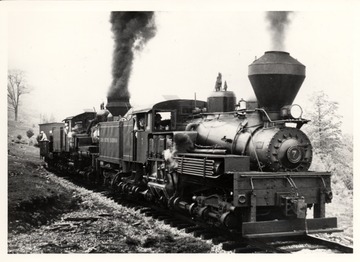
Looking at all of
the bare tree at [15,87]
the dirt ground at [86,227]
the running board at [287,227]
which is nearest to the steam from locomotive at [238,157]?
the running board at [287,227]

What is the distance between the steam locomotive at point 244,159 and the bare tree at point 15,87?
3.44 meters

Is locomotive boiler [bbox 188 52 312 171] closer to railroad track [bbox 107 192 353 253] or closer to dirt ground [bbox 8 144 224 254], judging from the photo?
railroad track [bbox 107 192 353 253]

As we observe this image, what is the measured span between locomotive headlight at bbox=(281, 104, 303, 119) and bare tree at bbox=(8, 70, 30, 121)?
20.2 ft

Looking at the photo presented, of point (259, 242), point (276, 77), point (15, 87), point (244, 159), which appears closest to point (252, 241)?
point (259, 242)

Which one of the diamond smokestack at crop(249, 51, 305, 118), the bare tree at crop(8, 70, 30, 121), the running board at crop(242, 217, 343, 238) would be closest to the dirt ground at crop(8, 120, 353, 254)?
the running board at crop(242, 217, 343, 238)

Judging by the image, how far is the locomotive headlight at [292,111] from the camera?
930 cm

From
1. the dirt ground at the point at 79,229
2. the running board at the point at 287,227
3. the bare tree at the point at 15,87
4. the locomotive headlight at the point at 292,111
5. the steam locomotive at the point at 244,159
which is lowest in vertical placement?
the dirt ground at the point at 79,229

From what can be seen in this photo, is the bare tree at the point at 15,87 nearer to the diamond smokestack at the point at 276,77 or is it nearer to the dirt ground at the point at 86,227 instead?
the dirt ground at the point at 86,227

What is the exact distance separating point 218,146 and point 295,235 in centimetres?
279

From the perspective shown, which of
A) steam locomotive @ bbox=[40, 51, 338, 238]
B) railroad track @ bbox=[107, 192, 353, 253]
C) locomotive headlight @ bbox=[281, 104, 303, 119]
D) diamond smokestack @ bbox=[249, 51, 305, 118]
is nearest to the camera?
railroad track @ bbox=[107, 192, 353, 253]

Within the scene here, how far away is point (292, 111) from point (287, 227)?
2430 millimetres

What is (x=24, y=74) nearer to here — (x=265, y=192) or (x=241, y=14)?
(x=241, y=14)

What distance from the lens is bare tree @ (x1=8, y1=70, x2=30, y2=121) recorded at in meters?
10.2

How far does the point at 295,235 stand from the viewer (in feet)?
28.8
